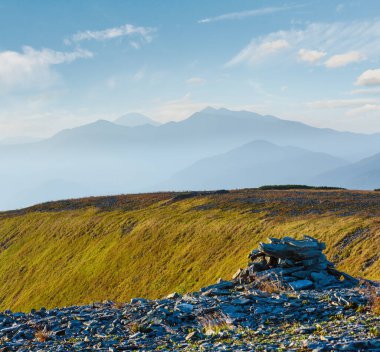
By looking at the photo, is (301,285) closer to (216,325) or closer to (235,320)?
(235,320)

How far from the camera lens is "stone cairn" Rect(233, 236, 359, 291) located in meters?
21.5

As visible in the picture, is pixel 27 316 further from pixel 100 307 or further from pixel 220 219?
pixel 220 219

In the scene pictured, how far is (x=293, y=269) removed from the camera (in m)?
22.8

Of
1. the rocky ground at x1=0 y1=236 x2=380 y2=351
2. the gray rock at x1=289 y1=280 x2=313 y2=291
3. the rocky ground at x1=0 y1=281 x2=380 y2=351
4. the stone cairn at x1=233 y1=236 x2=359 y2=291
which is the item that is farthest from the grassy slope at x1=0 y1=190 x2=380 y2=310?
the rocky ground at x1=0 y1=281 x2=380 y2=351

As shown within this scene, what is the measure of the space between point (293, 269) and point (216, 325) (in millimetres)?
7928

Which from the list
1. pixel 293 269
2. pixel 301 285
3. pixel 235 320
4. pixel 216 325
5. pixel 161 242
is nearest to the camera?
pixel 216 325

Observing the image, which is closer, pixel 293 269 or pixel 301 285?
pixel 301 285

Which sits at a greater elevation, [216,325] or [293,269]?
[293,269]

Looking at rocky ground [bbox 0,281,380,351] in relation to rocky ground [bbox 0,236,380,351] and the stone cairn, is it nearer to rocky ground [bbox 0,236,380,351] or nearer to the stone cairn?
rocky ground [bbox 0,236,380,351]

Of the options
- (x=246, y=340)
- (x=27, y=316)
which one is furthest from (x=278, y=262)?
(x=27, y=316)

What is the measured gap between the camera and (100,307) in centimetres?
2161

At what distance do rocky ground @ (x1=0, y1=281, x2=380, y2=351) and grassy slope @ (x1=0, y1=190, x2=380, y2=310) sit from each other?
1651cm

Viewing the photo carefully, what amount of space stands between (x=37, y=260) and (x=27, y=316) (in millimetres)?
50000

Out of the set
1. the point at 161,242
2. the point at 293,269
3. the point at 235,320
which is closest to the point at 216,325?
the point at 235,320
